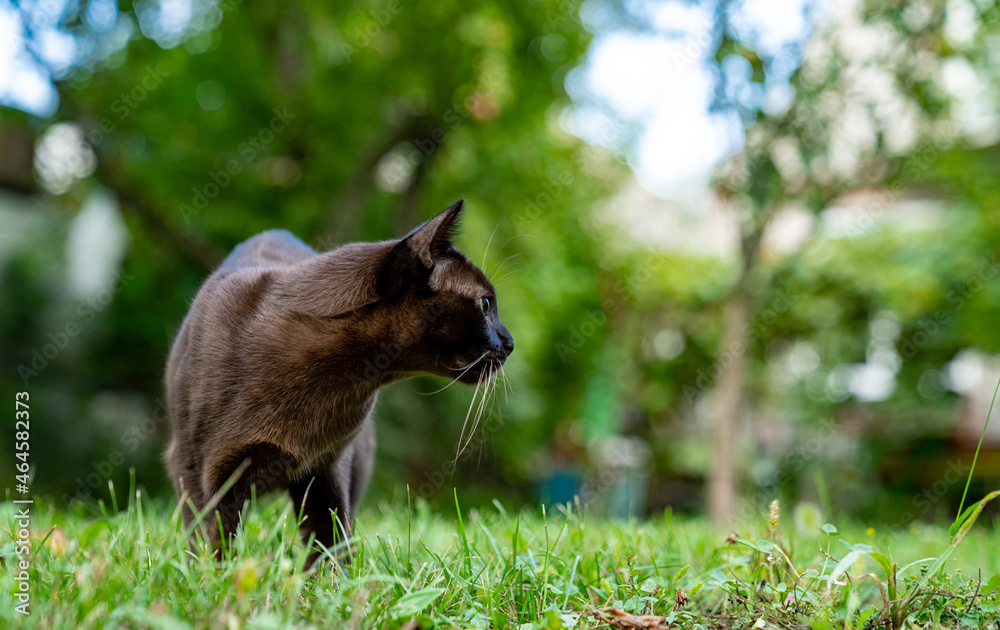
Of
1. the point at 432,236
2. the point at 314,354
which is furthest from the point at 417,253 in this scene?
the point at 314,354

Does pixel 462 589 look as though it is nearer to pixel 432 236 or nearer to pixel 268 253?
pixel 432 236

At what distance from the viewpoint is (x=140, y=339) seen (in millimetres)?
A: 9688

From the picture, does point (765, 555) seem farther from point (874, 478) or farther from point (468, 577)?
point (874, 478)

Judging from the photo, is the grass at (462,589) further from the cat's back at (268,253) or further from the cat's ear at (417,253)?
the cat's back at (268,253)

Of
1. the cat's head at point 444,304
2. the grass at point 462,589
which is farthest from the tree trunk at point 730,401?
the cat's head at point 444,304

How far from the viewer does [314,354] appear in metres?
2.01

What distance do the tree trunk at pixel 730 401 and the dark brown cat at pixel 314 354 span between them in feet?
13.8

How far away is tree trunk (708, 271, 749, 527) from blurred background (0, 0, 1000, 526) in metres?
0.03

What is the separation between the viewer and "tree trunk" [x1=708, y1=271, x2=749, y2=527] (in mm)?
5980

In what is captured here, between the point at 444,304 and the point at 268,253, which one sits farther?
the point at 268,253

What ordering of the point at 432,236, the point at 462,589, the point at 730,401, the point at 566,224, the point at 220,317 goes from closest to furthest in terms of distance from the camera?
the point at 462,589 < the point at 432,236 < the point at 220,317 < the point at 730,401 < the point at 566,224

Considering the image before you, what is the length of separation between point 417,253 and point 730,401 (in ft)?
15.4

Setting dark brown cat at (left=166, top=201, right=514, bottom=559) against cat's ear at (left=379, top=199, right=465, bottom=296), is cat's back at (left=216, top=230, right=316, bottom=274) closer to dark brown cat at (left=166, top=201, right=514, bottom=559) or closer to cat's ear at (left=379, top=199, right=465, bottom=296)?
dark brown cat at (left=166, top=201, right=514, bottom=559)

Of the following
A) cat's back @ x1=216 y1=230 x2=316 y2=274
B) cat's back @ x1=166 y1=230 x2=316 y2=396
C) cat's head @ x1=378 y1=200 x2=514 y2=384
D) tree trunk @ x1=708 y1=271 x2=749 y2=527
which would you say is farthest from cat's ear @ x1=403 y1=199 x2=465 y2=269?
tree trunk @ x1=708 y1=271 x2=749 y2=527
